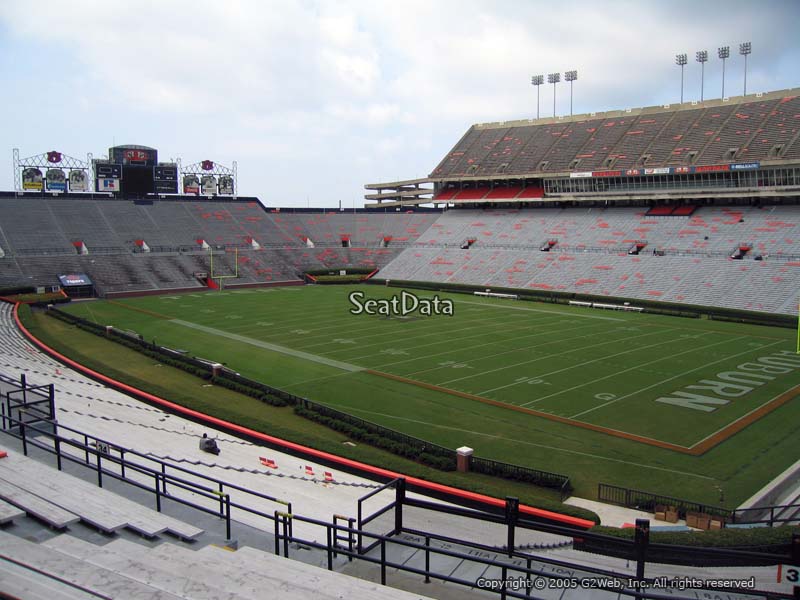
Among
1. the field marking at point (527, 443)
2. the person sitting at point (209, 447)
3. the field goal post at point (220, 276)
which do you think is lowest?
the field marking at point (527, 443)

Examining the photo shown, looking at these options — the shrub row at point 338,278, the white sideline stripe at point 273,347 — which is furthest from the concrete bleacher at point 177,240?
the white sideline stripe at point 273,347

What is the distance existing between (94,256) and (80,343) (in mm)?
31007

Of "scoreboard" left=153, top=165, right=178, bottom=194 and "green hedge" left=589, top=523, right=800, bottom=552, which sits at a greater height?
"scoreboard" left=153, top=165, right=178, bottom=194

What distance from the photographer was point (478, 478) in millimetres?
16516

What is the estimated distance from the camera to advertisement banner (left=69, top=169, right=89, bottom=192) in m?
69.9

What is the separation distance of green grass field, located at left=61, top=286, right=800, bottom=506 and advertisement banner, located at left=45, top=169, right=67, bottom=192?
2966 centimetres

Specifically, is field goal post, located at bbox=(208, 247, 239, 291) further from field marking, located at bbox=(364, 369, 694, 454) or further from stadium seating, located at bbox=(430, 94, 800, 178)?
field marking, located at bbox=(364, 369, 694, 454)

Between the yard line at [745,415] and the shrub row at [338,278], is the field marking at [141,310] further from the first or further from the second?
the yard line at [745,415]

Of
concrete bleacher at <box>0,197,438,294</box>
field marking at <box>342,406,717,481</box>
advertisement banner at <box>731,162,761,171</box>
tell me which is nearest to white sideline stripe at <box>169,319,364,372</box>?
field marking at <box>342,406,717,481</box>

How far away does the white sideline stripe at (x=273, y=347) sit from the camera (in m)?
29.5

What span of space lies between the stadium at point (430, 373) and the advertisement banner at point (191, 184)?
651 millimetres

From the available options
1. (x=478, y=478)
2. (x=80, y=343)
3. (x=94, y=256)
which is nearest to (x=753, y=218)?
(x=478, y=478)

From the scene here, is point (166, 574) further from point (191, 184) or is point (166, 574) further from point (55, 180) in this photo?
point (191, 184)

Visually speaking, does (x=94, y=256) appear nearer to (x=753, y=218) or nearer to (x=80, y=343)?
(x=80, y=343)
